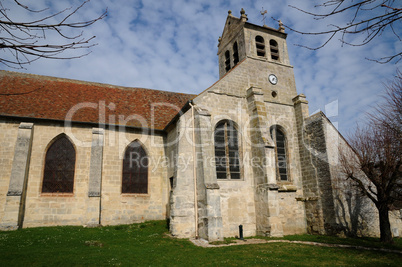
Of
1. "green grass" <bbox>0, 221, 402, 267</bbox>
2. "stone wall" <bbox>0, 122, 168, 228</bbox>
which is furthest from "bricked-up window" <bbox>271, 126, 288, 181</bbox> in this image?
"stone wall" <bbox>0, 122, 168, 228</bbox>

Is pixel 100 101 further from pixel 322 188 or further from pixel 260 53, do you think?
pixel 322 188

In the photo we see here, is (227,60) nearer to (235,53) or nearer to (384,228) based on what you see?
(235,53)

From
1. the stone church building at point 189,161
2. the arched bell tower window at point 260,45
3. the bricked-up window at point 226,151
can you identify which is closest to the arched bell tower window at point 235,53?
the stone church building at point 189,161

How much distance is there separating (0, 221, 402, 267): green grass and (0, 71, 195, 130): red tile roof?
20.3 ft

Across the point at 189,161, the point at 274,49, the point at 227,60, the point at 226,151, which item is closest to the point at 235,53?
the point at 227,60

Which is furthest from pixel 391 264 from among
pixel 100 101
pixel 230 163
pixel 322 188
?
pixel 100 101

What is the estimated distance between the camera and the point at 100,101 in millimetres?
16375

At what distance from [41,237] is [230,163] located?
8839 millimetres

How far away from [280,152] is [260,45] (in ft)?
24.4

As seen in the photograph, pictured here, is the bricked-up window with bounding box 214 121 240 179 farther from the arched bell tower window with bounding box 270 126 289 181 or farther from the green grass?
the green grass

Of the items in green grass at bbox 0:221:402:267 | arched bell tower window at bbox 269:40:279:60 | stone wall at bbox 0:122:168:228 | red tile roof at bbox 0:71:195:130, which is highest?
arched bell tower window at bbox 269:40:279:60

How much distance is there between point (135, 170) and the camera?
1504 cm

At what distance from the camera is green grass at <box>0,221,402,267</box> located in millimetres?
7637

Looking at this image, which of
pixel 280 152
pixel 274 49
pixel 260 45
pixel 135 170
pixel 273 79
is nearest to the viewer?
pixel 280 152
